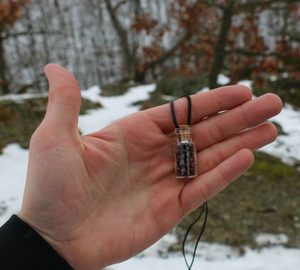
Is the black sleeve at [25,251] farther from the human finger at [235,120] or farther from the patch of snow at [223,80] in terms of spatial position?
the patch of snow at [223,80]

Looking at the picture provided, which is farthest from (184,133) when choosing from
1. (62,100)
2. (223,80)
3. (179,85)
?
(223,80)

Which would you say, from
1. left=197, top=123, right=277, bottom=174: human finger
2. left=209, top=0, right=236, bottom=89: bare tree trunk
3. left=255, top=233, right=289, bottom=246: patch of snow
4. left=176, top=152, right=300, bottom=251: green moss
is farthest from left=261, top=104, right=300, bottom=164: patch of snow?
left=197, top=123, right=277, bottom=174: human finger

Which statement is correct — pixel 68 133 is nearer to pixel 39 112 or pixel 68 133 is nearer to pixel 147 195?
pixel 147 195

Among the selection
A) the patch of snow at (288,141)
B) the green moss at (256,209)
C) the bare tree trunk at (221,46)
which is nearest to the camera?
the green moss at (256,209)

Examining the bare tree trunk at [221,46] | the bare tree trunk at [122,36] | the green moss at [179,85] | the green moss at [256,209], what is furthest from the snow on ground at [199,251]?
the bare tree trunk at [122,36]

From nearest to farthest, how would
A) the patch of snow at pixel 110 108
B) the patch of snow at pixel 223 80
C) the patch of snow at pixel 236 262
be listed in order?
the patch of snow at pixel 236 262 < the patch of snow at pixel 110 108 < the patch of snow at pixel 223 80

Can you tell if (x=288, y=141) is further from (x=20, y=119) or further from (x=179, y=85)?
(x=20, y=119)
